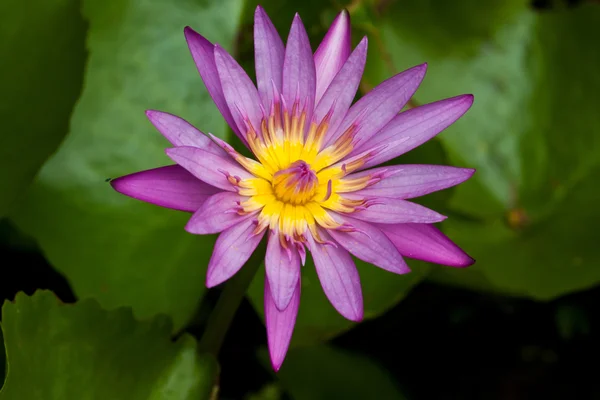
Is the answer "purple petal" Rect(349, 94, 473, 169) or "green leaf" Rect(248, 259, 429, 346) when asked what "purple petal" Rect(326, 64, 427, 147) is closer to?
"purple petal" Rect(349, 94, 473, 169)

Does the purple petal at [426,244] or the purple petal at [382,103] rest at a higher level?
the purple petal at [382,103]

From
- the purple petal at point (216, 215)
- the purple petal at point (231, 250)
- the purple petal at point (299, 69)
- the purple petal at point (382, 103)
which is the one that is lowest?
the purple petal at point (231, 250)

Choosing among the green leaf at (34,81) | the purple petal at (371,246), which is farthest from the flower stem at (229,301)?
the green leaf at (34,81)

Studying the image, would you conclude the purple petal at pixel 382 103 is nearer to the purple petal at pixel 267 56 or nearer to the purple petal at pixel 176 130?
the purple petal at pixel 267 56

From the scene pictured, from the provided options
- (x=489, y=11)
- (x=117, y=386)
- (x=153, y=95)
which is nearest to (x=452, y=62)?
(x=489, y=11)

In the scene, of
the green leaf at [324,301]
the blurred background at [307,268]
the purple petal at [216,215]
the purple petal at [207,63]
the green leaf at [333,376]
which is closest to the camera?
the purple petal at [216,215]

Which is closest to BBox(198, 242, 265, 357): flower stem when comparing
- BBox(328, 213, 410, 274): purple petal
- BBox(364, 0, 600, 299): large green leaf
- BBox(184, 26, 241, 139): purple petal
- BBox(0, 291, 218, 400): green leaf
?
BBox(0, 291, 218, 400): green leaf

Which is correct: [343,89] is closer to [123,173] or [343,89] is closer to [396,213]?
[396,213]
